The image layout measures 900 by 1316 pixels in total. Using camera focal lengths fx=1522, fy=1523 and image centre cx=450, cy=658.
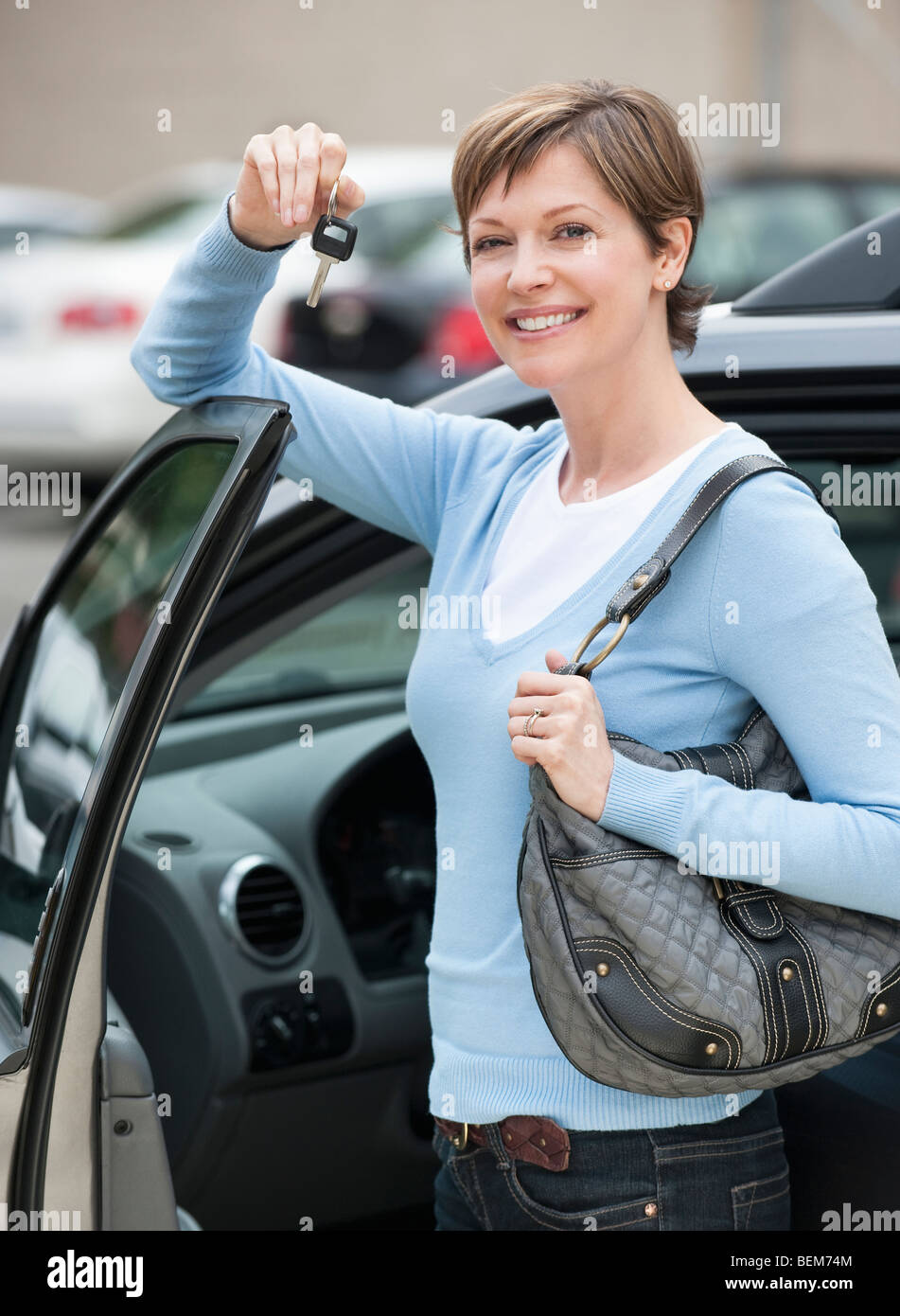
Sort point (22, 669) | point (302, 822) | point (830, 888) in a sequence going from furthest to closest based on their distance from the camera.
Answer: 1. point (302, 822)
2. point (22, 669)
3. point (830, 888)

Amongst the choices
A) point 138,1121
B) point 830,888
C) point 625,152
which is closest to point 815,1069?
point 830,888

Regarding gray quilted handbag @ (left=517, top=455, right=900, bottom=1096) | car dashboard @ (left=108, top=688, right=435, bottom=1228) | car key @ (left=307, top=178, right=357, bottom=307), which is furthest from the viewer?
car dashboard @ (left=108, top=688, right=435, bottom=1228)

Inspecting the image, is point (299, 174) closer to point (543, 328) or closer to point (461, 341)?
point (543, 328)

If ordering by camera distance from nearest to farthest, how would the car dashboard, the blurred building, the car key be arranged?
the car key → the car dashboard → the blurred building

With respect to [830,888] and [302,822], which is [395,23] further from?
[830,888]

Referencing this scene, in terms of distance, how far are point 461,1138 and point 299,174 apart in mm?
999

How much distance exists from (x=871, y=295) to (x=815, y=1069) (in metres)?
0.95

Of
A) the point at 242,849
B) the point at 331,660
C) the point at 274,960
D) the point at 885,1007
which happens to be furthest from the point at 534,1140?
the point at 331,660

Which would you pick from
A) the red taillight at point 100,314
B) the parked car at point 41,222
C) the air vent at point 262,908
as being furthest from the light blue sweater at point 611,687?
the parked car at point 41,222

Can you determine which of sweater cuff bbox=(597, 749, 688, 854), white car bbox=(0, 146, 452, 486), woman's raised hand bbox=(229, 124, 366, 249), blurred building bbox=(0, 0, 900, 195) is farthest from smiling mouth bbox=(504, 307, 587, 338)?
blurred building bbox=(0, 0, 900, 195)

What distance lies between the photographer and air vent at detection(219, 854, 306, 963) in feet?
6.97

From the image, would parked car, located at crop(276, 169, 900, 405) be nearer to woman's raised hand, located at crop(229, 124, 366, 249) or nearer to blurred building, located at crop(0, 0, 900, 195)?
woman's raised hand, located at crop(229, 124, 366, 249)

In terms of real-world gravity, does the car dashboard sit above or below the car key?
below
